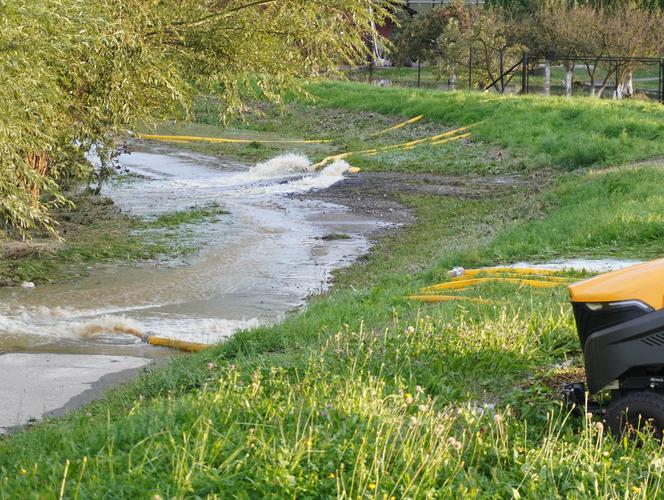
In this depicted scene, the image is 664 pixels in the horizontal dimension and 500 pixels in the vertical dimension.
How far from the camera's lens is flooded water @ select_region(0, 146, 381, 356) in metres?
11.5

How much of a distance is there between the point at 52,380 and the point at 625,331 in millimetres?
5653

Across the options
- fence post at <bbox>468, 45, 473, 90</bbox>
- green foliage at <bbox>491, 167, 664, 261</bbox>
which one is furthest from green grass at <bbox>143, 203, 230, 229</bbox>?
fence post at <bbox>468, 45, 473, 90</bbox>

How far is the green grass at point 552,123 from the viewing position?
22.2 meters

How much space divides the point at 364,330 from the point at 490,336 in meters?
1.35

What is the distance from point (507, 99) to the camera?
29531 millimetres

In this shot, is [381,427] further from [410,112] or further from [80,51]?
[410,112]

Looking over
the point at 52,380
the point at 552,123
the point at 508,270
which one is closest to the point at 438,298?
the point at 508,270

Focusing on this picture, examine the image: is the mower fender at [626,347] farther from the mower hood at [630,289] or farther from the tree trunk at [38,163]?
the tree trunk at [38,163]

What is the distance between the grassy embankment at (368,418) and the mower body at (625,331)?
321 millimetres

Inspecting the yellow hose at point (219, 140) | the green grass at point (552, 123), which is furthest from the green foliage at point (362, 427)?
the yellow hose at point (219, 140)

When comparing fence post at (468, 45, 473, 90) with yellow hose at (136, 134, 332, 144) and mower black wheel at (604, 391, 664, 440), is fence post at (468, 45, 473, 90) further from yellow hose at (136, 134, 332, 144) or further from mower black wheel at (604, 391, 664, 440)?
mower black wheel at (604, 391, 664, 440)

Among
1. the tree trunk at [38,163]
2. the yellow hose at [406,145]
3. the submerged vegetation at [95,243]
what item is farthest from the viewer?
the yellow hose at [406,145]

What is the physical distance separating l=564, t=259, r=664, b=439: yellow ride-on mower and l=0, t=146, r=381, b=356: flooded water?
5809mm

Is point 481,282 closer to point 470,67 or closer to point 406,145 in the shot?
point 406,145
